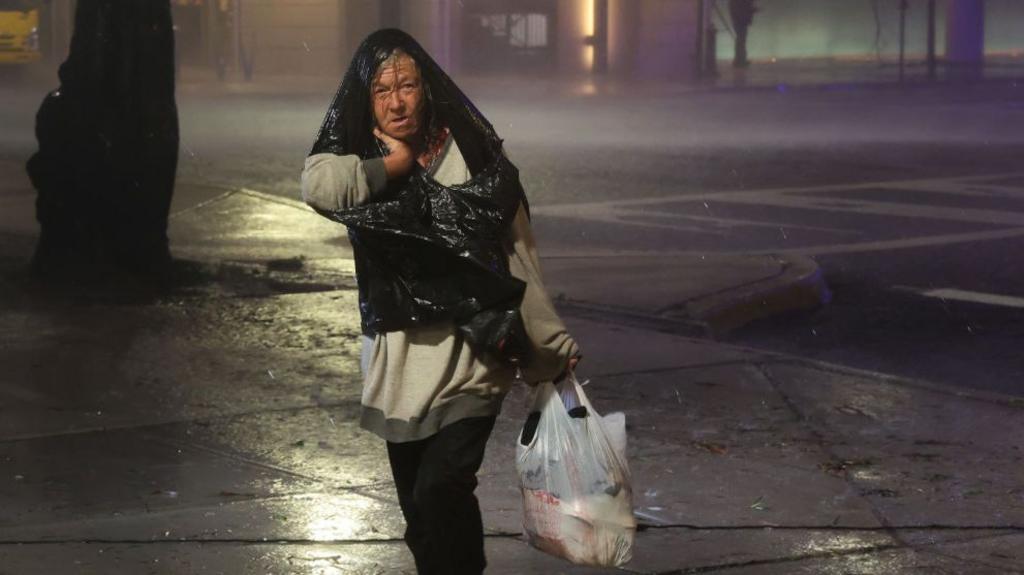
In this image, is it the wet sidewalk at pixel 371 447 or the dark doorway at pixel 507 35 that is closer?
the wet sidewalk at pixel 371 447

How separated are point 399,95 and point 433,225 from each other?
13.1 inches

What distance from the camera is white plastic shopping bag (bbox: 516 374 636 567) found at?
426 cm

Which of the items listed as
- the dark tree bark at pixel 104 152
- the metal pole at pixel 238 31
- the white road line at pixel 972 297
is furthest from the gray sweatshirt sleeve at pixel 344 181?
the metal pole at pixel 238 31

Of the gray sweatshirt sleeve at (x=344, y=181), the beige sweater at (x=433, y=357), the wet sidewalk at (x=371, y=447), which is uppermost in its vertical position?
the gray sweatshirt sleeve at (x=344, y=181)

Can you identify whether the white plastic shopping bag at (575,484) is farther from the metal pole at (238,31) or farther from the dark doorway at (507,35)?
the dark doorway at (507,35)

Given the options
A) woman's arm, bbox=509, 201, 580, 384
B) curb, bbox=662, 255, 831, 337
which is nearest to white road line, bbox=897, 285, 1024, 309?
curb, bbox=662, 255, 831, 337

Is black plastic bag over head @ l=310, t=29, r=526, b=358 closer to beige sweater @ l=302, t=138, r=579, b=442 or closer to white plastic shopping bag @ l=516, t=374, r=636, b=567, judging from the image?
beige sweater @ l=302, t=138, r=579, b=442

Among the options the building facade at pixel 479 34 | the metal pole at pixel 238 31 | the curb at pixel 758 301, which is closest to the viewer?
the curb at pixel 758 301

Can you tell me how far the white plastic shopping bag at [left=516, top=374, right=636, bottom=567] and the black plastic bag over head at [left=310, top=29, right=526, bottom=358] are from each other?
0.66ft

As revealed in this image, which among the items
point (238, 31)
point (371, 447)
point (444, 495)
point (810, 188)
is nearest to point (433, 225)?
point (444, 495)

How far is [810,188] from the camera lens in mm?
17000

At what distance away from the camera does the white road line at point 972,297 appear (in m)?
10.6

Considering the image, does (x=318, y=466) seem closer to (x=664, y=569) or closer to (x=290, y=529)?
(x=290, y=529)

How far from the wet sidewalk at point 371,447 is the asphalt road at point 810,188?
34.3 inches
